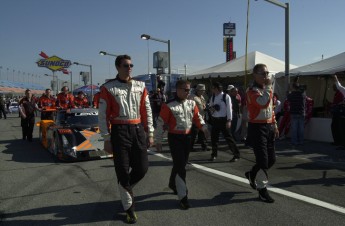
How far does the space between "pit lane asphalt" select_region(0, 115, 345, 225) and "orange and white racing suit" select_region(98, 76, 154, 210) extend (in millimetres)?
540

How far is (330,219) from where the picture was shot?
415 cm

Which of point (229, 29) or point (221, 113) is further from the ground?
point (229, 29)

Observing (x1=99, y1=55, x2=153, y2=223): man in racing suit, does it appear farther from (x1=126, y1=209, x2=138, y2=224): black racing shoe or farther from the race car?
the race car

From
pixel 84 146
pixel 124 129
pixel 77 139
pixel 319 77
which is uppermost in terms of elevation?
pixel 319 77

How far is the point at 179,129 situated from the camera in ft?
15.8

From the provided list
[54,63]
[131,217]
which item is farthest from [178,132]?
[54,63]

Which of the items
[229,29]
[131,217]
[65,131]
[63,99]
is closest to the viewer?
[131,217]

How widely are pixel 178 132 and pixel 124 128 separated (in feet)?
2.95

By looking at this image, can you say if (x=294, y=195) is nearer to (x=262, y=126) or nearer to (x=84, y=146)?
(x=262, y=126)

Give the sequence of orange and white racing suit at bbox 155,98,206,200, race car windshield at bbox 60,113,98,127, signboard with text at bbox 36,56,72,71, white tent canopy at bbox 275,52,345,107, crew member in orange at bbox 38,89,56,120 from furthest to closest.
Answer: signboard with text at bbox 36,56,72,71 → crew member in orange at bbox 38,89,56,120 → white tent canopy at bbox 275,52,345,107 → race car windshield at bbox 60,113,98,127 → orange and white racing suit at bbox 155,98,206,200

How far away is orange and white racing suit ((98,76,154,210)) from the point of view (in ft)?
13.7

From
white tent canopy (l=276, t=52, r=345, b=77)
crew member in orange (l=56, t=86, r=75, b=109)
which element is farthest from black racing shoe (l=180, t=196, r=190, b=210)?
crew member in orange (l=56, t=86, r=75, b=109)

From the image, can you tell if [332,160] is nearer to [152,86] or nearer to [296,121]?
[296,121]

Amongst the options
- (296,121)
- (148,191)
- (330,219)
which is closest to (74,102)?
(296,121)
